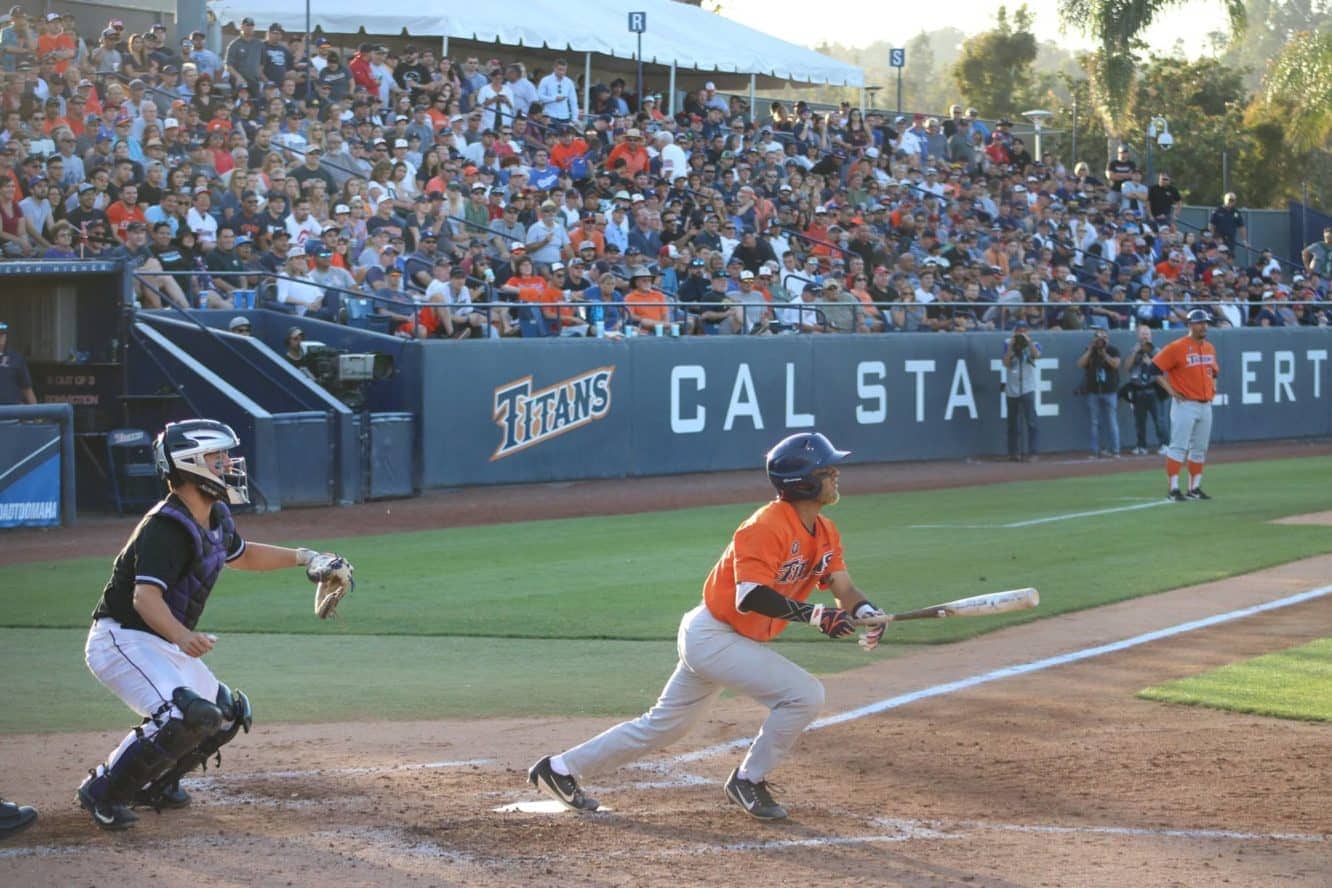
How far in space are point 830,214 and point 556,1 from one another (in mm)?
8432

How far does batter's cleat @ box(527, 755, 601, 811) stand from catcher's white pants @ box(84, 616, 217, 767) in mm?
1470

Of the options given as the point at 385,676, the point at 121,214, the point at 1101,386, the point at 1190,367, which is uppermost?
the point at 121,214

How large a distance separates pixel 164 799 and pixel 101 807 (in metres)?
0.38

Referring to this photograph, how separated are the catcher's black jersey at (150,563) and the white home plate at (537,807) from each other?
1.71 m

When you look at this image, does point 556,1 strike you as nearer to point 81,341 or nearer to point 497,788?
point 81,341

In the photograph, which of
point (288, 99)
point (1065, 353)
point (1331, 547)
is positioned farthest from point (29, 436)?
point (1065, 353)

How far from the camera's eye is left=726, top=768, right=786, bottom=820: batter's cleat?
7168 millimetres

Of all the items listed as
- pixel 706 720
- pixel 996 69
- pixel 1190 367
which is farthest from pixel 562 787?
pixel 996 69

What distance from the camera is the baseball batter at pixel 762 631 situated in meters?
7.02

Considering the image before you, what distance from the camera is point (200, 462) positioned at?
→ 22.9ft

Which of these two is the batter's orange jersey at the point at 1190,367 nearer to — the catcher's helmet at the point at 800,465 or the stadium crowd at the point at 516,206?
the stadium crowd at the point at 516,206

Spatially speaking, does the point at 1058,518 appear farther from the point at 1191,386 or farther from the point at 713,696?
the point at 713,696

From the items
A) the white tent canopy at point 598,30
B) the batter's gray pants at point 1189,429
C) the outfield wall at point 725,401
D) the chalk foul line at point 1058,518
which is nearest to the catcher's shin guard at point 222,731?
the chalk foul line at point 1058,518

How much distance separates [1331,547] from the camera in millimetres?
16047
